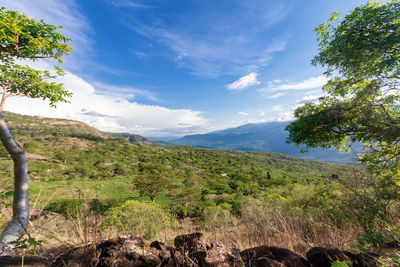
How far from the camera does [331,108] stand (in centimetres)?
800

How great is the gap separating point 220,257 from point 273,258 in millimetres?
951

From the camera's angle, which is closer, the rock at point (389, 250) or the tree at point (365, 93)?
the rock at point (389, 250)

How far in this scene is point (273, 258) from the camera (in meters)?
2.81

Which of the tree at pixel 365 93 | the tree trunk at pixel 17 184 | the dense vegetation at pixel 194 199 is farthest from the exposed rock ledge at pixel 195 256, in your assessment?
the tree at pixel 365 93

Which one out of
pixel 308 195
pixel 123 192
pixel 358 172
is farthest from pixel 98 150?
pixel 358 172

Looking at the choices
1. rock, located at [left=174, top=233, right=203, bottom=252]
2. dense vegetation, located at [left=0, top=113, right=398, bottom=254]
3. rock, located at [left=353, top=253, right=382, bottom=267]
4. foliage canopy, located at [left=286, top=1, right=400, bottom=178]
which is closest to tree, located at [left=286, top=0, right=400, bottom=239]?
foliage canopy, located at [left=286, top=1, right=400, bottom=178]

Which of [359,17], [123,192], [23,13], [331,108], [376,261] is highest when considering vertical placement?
[359,17]

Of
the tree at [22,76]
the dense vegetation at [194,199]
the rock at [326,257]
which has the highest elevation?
the tree at [22,76]

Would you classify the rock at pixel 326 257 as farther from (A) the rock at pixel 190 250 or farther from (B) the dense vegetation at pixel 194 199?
(A) the rock at pixel 190 250

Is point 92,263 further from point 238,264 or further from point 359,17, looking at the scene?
point 359,17

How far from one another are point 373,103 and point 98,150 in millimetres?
111830

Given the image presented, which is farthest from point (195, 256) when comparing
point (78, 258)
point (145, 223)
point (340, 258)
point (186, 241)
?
point (145, 223)

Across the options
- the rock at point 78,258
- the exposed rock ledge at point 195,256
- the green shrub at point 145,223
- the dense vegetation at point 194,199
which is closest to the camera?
the rock at point 78,258

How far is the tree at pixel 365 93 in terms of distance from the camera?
6.33 meters
